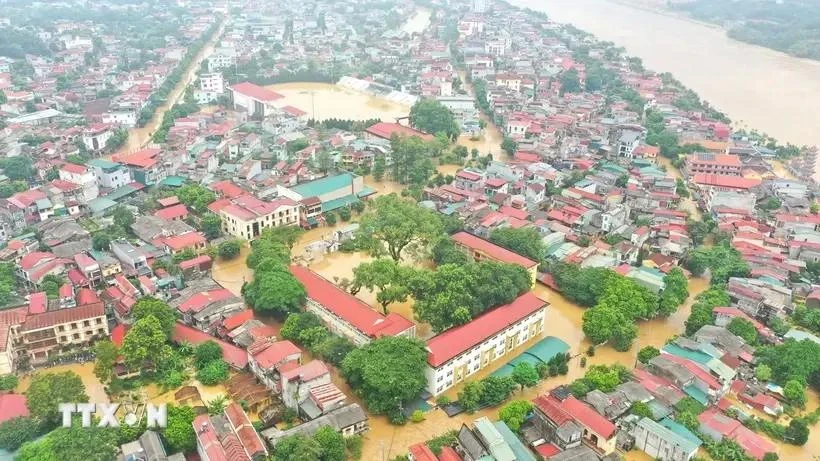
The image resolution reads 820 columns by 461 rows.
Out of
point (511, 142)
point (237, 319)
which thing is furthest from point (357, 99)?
point (237, 319)

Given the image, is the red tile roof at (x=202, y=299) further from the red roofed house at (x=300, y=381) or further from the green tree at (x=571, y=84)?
the green tree at (x=571, y=84)

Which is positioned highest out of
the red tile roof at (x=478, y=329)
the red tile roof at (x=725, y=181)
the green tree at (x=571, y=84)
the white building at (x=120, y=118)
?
the green tree at (x=571, y=84)

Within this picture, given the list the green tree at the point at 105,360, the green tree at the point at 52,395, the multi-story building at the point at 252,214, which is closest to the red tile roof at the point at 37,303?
the green tree at the point at 105,360

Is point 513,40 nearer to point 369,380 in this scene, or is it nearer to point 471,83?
point 471,83

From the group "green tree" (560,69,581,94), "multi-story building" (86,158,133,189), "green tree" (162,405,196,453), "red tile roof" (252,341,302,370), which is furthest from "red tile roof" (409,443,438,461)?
"green tree" (560,69,581,94)

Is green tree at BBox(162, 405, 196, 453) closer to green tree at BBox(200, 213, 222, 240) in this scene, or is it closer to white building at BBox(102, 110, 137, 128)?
green tree at BBox(200, 213, 222, 240)

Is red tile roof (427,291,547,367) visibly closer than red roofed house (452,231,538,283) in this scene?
Yes
